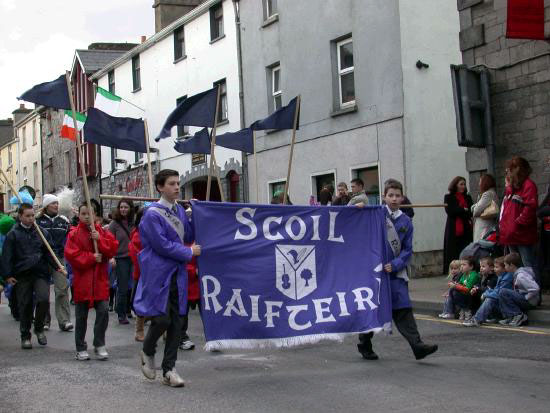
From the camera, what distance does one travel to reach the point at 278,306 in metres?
7.75

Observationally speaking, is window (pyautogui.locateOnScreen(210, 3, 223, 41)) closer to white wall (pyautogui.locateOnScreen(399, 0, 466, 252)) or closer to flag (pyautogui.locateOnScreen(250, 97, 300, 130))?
white wall (pyautogui.locateOnScreen(399, 0, 466, 252))

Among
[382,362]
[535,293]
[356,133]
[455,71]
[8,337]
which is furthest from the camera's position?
[356,133]

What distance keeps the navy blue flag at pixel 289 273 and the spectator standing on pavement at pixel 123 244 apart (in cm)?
529

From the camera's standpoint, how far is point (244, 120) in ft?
81.8

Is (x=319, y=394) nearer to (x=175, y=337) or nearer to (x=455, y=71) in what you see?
(x=175, y=337)

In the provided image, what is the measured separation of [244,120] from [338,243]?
55.9ft

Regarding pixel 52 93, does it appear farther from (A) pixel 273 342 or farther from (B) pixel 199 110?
(A) pixel 273 342

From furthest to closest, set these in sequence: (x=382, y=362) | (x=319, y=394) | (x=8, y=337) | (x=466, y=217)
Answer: (x=466, y=217) → (x=8, y=337) → (x=382, y=362) → (x=319, y=394)

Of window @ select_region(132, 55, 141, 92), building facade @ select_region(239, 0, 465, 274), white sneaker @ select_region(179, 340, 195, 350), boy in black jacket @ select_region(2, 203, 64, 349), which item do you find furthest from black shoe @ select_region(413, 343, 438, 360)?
window @ select_region(132, 55, 141, 92)

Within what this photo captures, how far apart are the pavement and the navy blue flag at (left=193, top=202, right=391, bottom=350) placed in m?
3.63

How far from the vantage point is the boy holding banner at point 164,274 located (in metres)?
6.99

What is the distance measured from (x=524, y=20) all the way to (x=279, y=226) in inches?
272

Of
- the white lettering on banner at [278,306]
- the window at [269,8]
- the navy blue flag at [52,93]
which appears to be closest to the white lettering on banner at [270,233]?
the white lettering on banner at [278,306]

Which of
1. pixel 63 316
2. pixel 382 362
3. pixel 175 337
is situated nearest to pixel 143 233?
pixel 175 337
